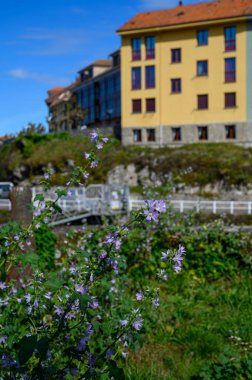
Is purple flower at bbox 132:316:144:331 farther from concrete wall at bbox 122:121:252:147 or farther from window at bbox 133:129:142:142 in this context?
window at bbox 133:129:142:142

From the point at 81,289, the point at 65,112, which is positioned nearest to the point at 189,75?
the point at 65,112

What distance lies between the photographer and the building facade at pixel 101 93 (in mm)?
60625

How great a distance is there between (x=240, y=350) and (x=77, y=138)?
138ft

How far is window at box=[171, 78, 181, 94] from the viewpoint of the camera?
44719mm

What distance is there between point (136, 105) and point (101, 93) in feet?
64.1

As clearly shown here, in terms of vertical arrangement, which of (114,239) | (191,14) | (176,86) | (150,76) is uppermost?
(191,14)

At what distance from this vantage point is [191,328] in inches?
322

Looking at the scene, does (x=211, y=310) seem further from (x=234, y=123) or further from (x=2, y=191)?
(x=234, y=123)

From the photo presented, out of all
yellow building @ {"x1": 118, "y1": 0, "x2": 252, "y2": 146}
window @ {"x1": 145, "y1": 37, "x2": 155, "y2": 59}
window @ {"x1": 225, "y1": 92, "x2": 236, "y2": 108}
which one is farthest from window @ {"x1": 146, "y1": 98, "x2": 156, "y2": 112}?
window @ {"x1": 225, "y1": 92, "x2": 236, "y2": 108}

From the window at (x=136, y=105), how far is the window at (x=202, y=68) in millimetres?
5808

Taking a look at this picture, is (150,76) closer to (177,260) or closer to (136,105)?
(136,105)

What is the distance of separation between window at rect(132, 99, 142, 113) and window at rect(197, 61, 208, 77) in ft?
19.1

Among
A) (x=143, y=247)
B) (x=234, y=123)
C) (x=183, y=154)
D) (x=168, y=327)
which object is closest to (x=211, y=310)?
(x=168, y=327)

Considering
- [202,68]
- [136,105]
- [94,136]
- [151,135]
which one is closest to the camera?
[94,136]
